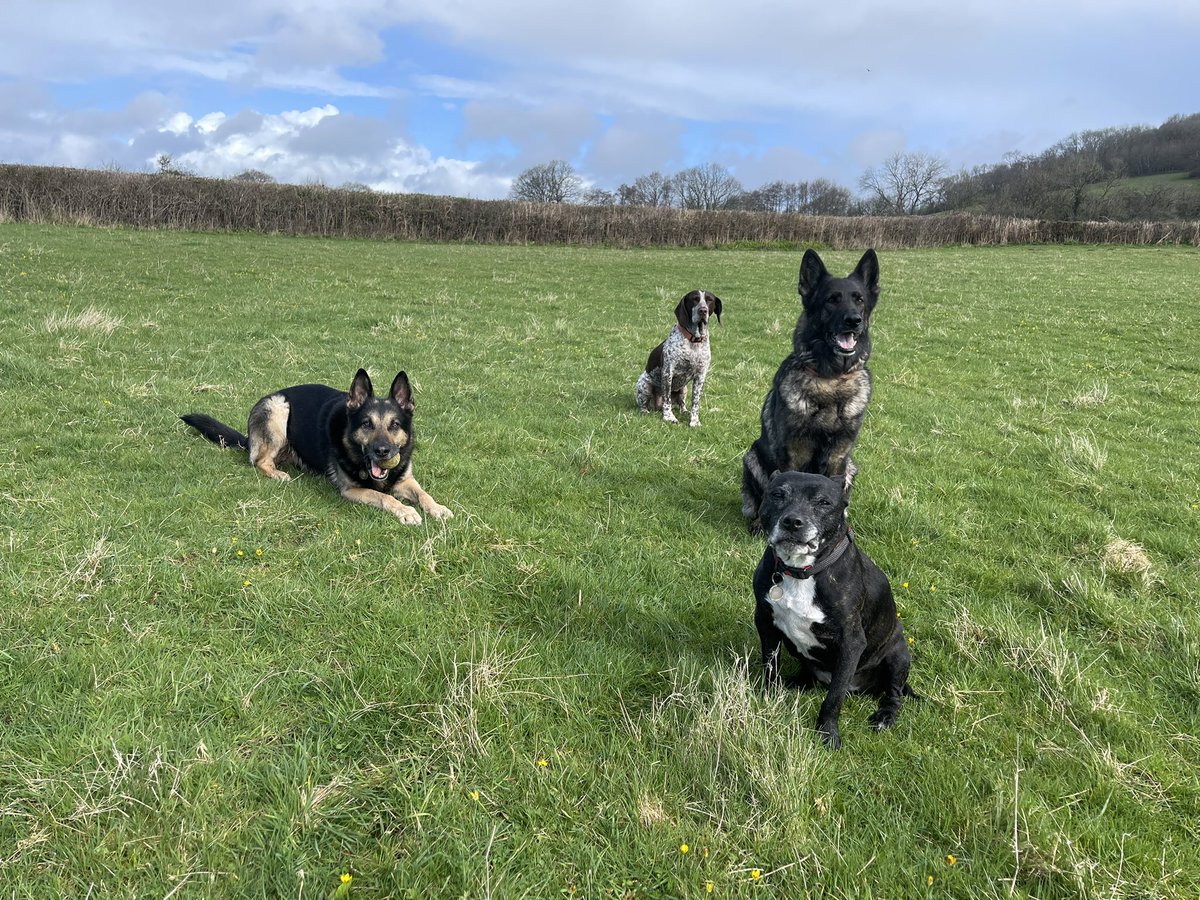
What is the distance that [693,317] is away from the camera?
9.45m

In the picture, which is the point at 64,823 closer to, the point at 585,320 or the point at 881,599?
the point at 881,599

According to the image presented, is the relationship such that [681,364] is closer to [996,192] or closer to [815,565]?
[815,565]

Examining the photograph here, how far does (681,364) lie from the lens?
9.30 meters

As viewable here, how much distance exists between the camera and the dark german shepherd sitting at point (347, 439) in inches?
221

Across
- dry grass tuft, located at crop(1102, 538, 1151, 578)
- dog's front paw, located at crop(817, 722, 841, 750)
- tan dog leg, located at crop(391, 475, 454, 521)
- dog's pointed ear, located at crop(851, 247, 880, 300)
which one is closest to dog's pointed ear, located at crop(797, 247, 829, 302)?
dog's pointed ear, located at crop(851, 247, 880, 300)

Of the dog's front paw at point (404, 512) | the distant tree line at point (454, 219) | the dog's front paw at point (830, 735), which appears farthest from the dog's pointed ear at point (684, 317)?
the distant tree line at point (454, 219)

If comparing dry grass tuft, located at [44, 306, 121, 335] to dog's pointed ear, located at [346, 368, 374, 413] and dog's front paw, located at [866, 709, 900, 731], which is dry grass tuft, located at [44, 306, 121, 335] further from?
dog's front paw, located at [866, 709, 900, 731]

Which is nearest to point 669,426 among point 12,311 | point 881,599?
point 881,599

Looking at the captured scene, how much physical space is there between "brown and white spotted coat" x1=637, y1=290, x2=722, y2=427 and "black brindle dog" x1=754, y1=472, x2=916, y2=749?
580 cm

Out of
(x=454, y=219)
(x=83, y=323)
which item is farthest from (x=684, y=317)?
(x=454, y=219)

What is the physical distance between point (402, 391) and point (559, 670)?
356cm

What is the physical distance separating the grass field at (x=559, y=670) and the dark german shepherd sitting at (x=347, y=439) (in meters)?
0.26

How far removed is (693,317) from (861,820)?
759cm

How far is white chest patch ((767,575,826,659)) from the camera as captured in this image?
124 inches
